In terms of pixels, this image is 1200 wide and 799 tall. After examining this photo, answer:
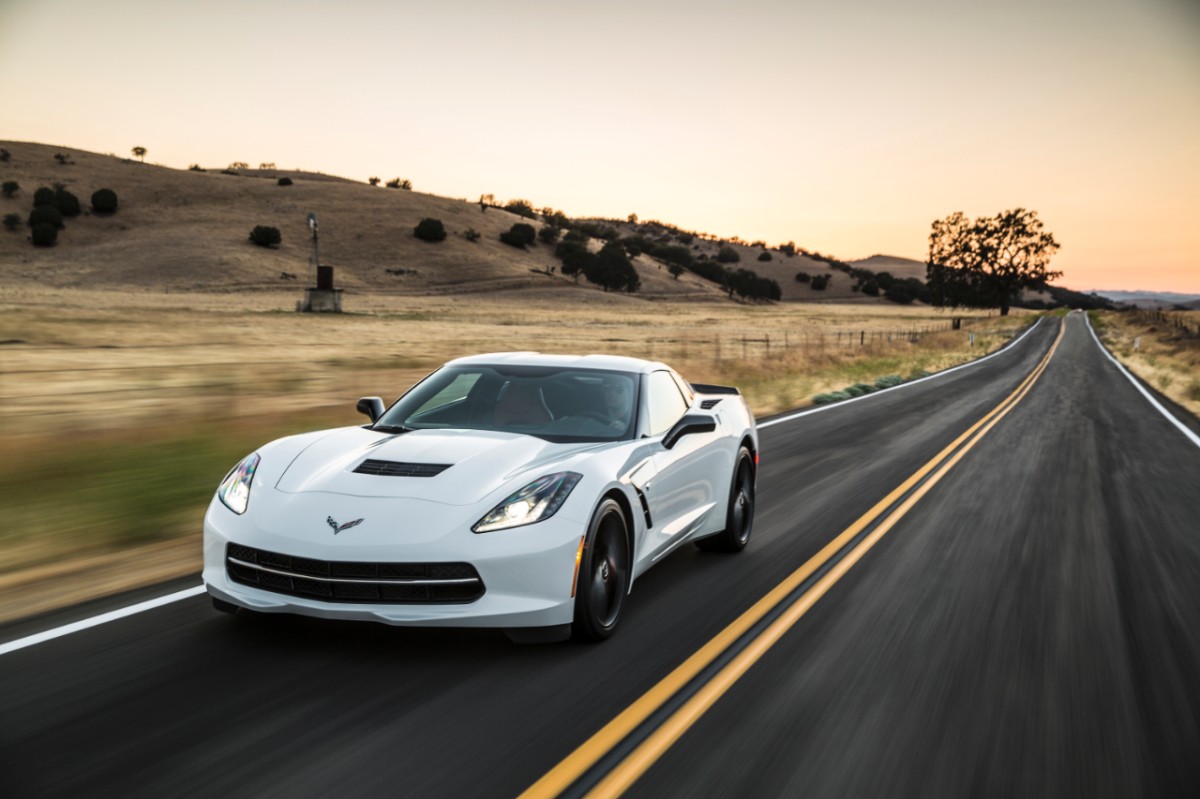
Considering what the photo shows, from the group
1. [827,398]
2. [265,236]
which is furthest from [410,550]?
[265,236]

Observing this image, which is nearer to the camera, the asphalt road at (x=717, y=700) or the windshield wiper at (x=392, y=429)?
the asphalt road at (x=717, y=700)

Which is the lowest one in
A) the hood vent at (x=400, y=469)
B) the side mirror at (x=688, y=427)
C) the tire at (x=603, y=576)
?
the tire at (x=603, y=576)

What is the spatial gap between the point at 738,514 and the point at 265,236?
294 feet

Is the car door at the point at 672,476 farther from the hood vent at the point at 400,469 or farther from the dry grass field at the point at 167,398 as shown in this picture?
the dry grass field at the point at 167,398

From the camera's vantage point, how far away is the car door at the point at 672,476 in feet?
18.6

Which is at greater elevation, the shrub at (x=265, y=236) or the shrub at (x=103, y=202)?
the shrub at (x=103, y=202)

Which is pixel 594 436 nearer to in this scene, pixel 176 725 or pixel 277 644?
pixel 277 644

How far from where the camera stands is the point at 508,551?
4426 mm

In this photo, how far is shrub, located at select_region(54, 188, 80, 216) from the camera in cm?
9219

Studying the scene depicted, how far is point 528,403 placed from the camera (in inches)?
240

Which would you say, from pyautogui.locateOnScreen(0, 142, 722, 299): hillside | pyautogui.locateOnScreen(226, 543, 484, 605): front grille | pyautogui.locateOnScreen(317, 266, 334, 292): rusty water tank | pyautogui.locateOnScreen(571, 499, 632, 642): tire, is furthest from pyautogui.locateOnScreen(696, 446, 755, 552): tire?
pyautogui.locateOnScreen(0, 142, 722, 299): hillside

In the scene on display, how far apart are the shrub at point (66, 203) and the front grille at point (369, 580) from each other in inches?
3988

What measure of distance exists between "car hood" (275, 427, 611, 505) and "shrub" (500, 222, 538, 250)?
10821 cm

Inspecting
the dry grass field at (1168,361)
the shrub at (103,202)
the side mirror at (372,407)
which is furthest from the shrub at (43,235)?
the side mirror at (372,407)
